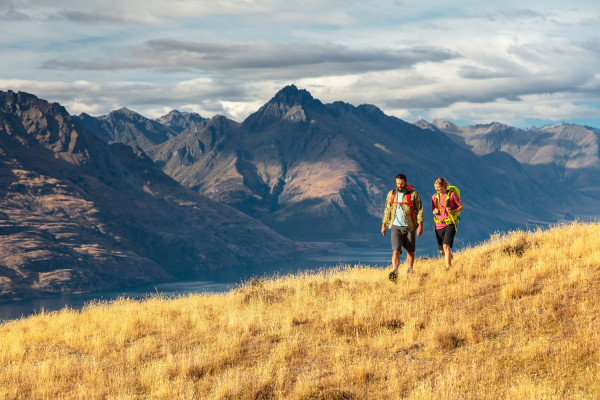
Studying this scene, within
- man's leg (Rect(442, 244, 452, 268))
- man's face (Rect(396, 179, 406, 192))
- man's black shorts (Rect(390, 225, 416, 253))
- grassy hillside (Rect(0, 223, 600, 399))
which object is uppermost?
man's face (Rect(396, 179, 406, 192))

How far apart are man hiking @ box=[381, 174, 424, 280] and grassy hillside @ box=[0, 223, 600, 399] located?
0.92 m

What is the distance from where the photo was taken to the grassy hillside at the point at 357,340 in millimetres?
9773

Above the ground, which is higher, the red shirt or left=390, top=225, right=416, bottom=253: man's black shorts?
the red shirt

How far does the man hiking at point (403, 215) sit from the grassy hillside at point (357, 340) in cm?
92

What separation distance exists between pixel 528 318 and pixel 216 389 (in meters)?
5.93

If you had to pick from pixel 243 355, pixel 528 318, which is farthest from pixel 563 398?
pixel 243 355

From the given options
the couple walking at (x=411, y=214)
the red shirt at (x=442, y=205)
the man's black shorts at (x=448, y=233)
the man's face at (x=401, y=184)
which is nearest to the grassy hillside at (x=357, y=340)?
the man's black shorts at (x=448, y=233)

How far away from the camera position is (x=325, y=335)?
12.3 metres

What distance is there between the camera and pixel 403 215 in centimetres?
1570

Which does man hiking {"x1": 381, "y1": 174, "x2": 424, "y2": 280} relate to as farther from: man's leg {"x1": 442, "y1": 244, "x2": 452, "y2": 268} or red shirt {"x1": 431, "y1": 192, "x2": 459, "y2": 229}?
man's leg {"x1": 442, "y1": 244, "x2": 452, "y2": 268}

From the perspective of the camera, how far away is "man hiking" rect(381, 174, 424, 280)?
51.2 feet

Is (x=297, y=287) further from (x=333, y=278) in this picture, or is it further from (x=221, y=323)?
(x=221, y=323)

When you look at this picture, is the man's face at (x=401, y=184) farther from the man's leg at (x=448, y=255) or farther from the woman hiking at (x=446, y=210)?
the man's leg at (x=448, y=255)

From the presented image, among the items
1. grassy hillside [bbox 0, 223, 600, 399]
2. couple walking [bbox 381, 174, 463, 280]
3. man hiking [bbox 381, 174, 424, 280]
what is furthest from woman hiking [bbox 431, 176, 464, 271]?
grassy hillside [bbox 0, 223, 600, 399]
